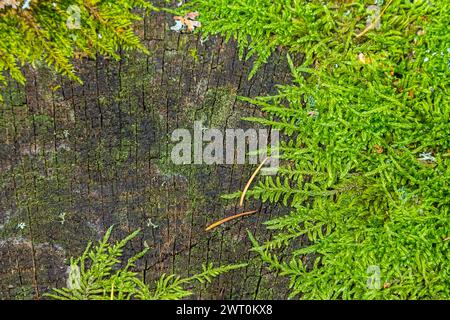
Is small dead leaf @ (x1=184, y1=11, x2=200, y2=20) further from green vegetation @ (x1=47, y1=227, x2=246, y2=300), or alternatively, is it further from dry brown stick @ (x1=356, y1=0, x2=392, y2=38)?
green vegetation @ (x1=47, y1=227, x2=246, y2=300)

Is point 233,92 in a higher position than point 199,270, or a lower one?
higher

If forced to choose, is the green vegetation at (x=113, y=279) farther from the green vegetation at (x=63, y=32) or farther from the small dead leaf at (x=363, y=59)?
the small dead leaf at (x=363, y=59)

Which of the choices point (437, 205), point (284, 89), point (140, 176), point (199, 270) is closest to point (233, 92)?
point (284, 89)

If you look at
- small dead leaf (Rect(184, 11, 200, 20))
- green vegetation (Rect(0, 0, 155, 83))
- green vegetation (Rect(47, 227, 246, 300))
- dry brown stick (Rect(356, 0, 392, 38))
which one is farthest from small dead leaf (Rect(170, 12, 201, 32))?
green vegetation (Rect(47, 227, 246, 300))

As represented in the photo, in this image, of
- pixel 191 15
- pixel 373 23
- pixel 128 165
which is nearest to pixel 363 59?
Answer: pixel 373 23

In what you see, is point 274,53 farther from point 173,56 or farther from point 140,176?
point 140,176

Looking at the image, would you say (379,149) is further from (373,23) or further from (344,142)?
(373,23)
